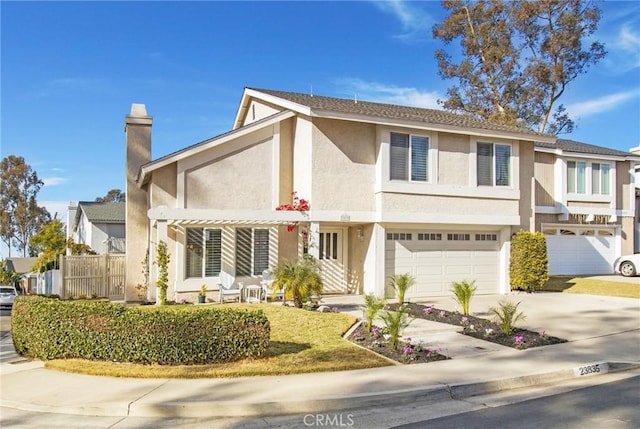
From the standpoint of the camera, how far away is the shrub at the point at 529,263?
17.7 m

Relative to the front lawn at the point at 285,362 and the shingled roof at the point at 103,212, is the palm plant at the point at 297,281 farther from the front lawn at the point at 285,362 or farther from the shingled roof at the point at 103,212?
the shingled roof at the point at 103,212

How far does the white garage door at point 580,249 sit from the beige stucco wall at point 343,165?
406 inches

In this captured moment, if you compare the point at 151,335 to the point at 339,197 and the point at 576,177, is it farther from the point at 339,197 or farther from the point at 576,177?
the point at 576,177

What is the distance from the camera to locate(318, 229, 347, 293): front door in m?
17.0

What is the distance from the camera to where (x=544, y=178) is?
21984mm

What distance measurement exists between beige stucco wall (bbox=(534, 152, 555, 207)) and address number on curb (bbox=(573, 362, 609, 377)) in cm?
1449

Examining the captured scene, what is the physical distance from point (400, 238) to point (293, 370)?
9.66 metres

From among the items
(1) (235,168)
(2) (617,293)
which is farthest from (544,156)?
(1) (235,168)

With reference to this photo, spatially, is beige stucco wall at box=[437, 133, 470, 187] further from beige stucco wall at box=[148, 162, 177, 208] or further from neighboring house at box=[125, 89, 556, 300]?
beige stucco wall at box=[148, 162, 177, 208]

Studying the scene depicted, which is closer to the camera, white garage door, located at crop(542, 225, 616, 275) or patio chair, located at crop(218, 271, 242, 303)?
patio chair, located at crop(218, 271, 242, 303)

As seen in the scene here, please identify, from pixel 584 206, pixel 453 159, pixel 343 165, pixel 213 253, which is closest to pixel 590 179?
pixel 584 206

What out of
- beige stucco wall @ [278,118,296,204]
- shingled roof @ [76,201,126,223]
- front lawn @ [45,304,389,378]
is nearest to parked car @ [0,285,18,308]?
shingled roof @ [76,201,126,223]

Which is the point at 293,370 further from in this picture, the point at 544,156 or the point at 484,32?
the point at 484,32

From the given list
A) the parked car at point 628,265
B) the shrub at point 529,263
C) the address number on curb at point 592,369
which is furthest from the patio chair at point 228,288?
the parked car at point 628,265
